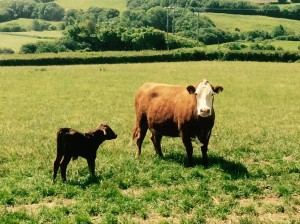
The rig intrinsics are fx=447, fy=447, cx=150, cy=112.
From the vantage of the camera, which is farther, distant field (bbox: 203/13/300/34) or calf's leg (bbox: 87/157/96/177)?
distant field (bbox: 203/13/300/34)

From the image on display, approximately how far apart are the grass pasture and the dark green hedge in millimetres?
34551

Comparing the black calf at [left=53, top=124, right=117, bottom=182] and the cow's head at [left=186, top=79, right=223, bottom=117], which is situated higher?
the cow's head at [left=186, top=79, right=223, bottom=117]

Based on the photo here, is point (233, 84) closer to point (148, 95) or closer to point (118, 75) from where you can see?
point (118, 75)

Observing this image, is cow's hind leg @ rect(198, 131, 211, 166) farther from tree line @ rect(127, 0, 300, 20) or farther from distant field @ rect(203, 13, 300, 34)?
tree line @ rect(127, 0, 300, 20)

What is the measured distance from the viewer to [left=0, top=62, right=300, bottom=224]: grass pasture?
8.85 metres

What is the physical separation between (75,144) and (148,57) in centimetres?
A: 5009

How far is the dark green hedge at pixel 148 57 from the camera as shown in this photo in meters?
56.9

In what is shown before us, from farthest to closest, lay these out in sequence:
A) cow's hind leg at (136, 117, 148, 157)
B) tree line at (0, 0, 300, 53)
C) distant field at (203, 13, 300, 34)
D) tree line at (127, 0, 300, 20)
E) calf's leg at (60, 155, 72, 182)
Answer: tree line at (127, 0, 300, 20) < distant field at (203, 13, 300, 34) < tree line at (0, 0, 300, 53) < cow's hind leg at (136, 117, 148, 157) < calf's leg at (60, 155, 72, 182)

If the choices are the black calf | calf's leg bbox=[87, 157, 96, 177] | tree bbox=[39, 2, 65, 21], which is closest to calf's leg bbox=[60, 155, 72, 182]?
the black calf

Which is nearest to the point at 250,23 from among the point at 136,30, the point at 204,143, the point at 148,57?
the point at 136,30

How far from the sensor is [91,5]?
191m

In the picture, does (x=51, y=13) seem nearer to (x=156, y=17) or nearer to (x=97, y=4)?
(x=97, y=4)

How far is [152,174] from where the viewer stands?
11031mm

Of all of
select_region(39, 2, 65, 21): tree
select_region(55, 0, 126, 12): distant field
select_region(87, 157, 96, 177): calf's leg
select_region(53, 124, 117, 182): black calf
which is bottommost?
select_region(87, 157, 96, 177): calf's leg
